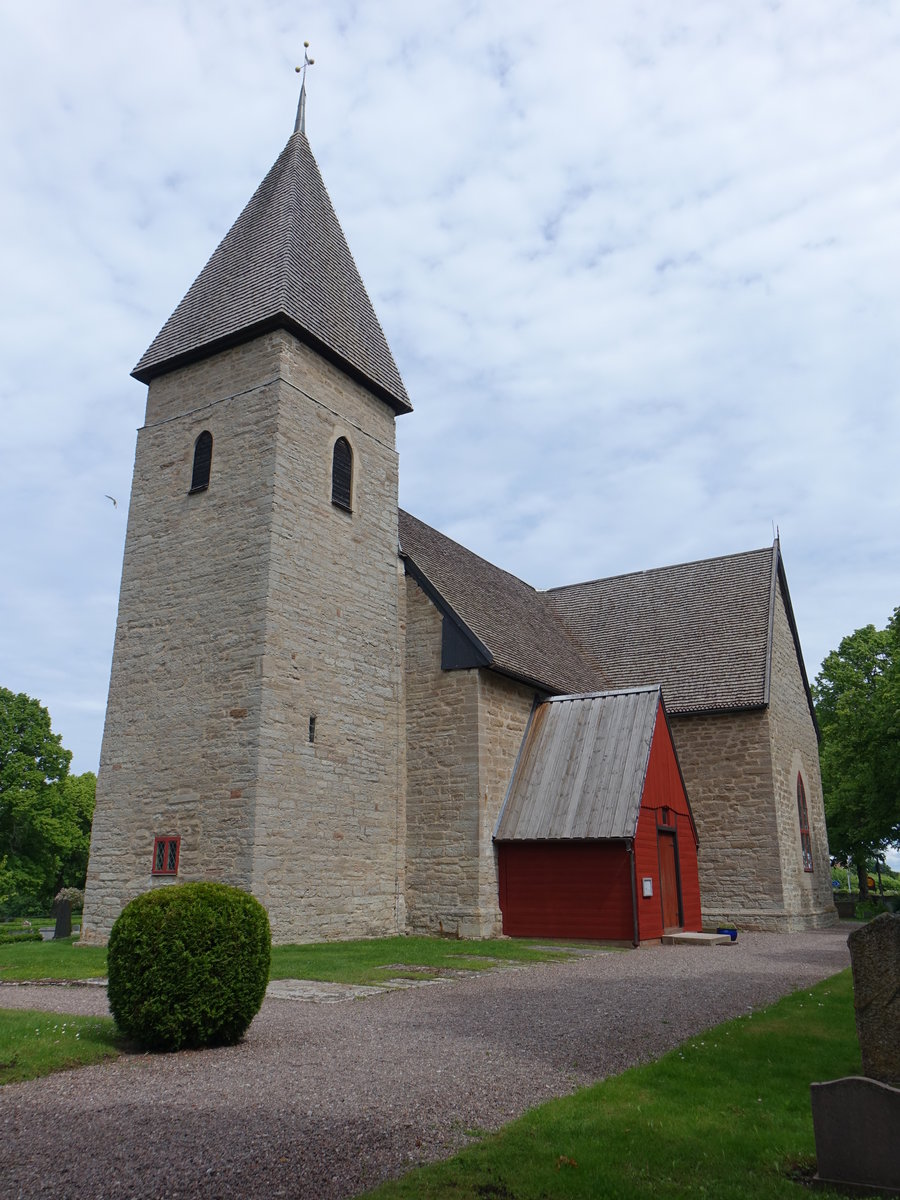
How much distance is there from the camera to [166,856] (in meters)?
17.4

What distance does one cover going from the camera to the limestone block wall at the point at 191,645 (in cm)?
1709

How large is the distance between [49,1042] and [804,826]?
76.8 feet

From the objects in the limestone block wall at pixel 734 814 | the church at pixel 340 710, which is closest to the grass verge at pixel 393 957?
the church at pixel 340 710

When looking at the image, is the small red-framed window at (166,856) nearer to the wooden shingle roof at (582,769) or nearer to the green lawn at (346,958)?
the green lawn at (346,958)

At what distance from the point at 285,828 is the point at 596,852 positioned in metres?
6.49

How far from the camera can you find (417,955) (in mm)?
15430

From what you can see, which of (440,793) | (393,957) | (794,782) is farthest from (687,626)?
(393,957)

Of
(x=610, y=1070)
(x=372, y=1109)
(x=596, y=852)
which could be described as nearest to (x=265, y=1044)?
(x=372, y=1109)

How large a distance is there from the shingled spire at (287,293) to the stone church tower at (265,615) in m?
0.07

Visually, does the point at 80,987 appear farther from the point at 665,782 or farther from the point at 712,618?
the point at 712,618

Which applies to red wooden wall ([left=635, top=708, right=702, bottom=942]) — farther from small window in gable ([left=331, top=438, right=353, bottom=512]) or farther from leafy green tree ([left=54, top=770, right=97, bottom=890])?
leafy green tree ([left=54, top=770, right=97, bottom=890])

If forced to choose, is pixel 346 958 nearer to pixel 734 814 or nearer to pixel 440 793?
pixel 440 793

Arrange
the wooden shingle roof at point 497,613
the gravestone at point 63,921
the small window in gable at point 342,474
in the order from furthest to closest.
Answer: the wooden shingle roof at point 497,613 < the small window in gable at point 342,474 < the gravestone at point 63,921

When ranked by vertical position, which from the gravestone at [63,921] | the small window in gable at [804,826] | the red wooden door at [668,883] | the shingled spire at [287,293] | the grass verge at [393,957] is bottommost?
the grass verge at [393,957]
